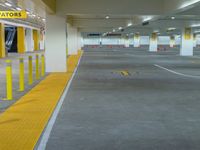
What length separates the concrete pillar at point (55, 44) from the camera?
818 inches

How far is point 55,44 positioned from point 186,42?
97.1 feet

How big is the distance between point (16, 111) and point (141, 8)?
12845mm

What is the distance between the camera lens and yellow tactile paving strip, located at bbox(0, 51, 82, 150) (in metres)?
6.87

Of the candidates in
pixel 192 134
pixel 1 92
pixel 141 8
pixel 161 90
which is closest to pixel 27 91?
pixel 1 92

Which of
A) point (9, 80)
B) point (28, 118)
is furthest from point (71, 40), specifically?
point (28, 118)

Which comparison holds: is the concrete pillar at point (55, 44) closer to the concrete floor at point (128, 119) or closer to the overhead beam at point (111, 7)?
the overhead beam at point (111, 7)

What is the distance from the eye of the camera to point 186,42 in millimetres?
46906

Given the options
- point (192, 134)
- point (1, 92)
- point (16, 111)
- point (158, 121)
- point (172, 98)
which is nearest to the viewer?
point (192, 134)

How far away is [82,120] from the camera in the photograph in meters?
8.66

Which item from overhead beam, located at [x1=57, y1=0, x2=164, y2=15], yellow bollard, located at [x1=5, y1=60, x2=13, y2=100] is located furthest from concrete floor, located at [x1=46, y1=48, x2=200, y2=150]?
overhead beam, located at [x1=57, y1=0, x2=164, y2=15]

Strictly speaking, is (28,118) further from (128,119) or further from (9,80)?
(9,80)

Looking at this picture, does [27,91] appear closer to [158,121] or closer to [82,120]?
[82,120]

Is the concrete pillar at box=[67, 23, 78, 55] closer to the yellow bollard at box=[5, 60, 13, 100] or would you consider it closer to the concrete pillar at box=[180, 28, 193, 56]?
the concrete pillar at box=[180, 28, 193, 56]

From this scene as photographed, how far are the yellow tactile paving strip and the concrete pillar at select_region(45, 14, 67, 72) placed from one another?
7.29m
